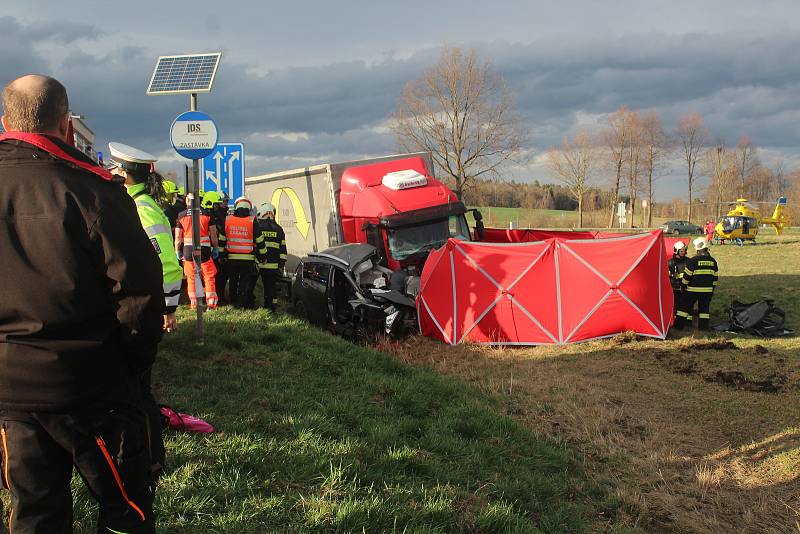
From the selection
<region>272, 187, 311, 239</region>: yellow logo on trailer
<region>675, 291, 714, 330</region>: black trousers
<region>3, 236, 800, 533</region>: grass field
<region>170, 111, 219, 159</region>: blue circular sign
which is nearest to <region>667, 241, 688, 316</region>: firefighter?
<region>675, 291, 714, 330</region>: black trousers

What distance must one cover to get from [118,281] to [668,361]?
8.08m

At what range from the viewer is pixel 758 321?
1068cm

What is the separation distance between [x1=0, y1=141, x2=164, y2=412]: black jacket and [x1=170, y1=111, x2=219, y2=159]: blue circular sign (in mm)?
5178

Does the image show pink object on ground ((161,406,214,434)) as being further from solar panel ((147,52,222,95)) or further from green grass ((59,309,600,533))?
solar panel ((147,52,222,95))

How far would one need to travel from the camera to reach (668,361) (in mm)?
8617

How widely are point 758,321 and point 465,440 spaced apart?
804cm

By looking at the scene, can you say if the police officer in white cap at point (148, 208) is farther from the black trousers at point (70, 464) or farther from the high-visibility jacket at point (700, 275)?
the high-visibility jacket at point (700, 275)

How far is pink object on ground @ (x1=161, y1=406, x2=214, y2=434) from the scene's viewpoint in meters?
4.20

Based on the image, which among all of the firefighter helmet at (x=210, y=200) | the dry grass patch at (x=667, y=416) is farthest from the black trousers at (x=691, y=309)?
the firefighter helmet at (x=210, y=200)

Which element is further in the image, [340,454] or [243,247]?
[243,247]

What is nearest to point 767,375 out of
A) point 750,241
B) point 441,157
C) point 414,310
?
point 414,310

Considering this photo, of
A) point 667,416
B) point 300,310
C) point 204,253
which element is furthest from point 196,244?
point 667,416

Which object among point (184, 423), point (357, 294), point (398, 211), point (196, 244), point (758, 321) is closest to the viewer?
point (184, 423)

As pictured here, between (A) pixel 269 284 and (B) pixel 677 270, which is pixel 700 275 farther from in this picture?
(A) pixel 269 284
